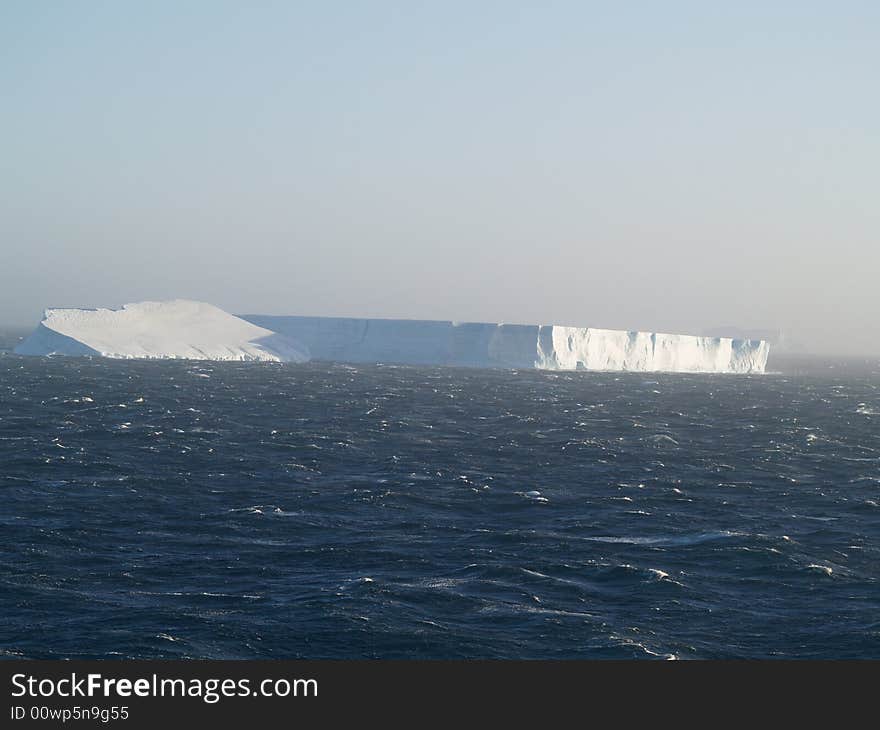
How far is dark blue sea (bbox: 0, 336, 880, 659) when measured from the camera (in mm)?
13859

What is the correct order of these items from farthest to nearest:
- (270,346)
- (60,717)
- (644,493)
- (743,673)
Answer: (270,346) < (644,493) < (743,673) < (60,717)

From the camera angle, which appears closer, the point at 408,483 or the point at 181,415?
the point at 408,483

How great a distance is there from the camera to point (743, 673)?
11516 millimetres

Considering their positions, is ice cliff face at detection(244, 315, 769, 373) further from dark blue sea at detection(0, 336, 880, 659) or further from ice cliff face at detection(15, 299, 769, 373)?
dark blue sea at detection(0, 336, 880, 659)

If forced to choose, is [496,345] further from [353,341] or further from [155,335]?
[155,335]

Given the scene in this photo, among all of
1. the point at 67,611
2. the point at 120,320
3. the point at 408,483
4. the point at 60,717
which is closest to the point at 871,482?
the point at 408,483

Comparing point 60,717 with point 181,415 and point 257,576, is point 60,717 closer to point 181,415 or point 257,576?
point 257,576

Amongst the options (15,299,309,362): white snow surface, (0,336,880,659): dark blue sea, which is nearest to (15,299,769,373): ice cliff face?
(15,299,309,362): white snow surface

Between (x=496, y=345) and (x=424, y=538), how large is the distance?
250 feet

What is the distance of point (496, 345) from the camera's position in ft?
315

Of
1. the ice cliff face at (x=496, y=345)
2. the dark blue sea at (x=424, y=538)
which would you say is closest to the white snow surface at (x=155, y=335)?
the ice cliff face at (x=496, y=345)

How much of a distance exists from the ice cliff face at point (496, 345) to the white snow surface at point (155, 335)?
5.29 meters

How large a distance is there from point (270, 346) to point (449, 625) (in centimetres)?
8469

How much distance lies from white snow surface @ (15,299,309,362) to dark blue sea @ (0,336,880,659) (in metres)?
42.9
